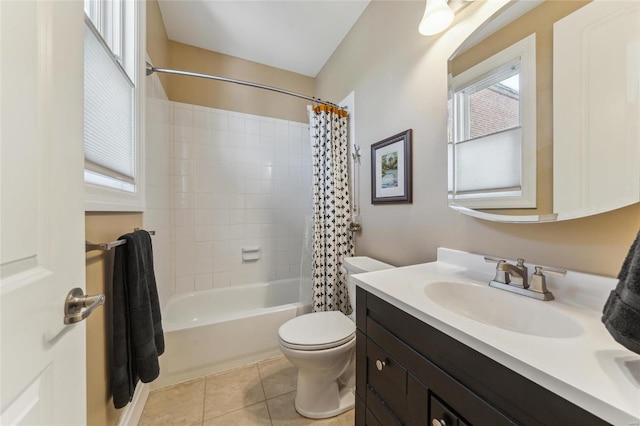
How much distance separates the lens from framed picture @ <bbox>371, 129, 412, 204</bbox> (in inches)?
Answer: 53.9

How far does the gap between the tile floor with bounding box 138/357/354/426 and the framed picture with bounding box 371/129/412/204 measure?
128 cm

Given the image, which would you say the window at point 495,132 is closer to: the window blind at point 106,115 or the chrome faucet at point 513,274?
the chrome faucet at point 513,274

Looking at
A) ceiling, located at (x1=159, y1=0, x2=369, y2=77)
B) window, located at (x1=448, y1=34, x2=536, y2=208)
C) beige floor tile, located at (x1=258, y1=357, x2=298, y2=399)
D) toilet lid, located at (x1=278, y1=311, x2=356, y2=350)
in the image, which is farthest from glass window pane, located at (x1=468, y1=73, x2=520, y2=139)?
beige floor tile, located at (x1=258, y1=357, x2=298, y2=399)

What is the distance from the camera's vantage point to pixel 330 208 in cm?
187

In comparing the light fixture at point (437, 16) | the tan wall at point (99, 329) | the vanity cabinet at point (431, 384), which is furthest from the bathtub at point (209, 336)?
the light fixture at point (437, 16)

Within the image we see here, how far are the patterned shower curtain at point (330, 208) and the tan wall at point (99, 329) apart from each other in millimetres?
1239


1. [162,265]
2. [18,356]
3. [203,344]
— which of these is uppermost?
[18,356]

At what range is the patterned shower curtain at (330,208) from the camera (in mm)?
1873

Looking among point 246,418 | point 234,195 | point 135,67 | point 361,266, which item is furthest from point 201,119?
point 246,418

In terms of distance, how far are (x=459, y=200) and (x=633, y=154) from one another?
496 millimetres

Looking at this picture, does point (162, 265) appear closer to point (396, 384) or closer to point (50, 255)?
point (50, 255)

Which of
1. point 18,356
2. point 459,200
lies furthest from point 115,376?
point 459,200

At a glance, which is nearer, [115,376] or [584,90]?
[584,90]

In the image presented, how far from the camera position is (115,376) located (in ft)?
2.90
